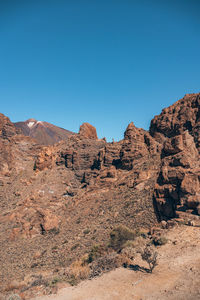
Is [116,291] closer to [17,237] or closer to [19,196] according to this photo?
[17,237]

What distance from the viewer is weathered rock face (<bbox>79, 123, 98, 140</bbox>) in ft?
204

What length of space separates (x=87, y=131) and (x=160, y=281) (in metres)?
54.6

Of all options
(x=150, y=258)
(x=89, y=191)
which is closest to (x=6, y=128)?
(x=89, y=191)

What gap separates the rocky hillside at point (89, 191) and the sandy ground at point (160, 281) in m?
3.66

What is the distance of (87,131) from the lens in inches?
2516

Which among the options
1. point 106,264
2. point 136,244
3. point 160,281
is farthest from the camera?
point 136,244

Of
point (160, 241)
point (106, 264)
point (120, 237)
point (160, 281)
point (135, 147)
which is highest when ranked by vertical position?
point (135, 147)

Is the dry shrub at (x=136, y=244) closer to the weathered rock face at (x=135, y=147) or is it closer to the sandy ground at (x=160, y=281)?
the sandy ground at (x=160, y=281)

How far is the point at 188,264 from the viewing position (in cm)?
1245

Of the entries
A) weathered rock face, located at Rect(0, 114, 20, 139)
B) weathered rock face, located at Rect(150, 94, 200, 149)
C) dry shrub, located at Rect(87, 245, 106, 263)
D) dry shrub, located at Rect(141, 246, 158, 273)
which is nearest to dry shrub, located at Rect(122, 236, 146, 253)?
dry shrub, located at Rect(87, 245, 106, 263)

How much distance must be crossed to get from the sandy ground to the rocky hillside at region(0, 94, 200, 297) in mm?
3663

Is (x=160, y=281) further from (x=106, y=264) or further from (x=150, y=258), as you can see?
(x=106, y=264)

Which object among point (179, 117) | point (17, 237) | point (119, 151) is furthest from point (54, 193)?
point (179, 117)

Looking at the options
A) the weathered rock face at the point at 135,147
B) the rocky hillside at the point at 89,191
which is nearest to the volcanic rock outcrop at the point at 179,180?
the rocky hillside at the point at 89,191
